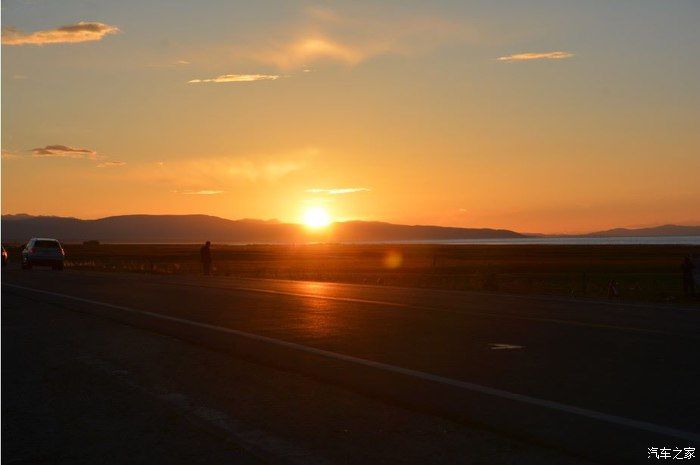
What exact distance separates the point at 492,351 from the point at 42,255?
41571mm

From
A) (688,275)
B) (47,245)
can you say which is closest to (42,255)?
(47,245)

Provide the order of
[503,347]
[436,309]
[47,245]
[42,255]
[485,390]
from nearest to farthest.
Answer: [485,390]
[503,347]
[436,309]
[42,255]
[47,245]

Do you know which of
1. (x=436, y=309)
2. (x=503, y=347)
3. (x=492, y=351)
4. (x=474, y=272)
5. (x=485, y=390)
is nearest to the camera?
(x=485, y=390)

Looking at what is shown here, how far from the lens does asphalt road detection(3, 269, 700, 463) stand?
8195mm

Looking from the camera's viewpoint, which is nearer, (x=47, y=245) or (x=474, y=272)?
(x=47, y=245)

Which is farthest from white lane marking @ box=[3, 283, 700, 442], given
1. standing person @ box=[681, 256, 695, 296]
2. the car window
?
the car window

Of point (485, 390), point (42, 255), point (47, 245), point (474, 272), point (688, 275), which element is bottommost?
point (474, 272)

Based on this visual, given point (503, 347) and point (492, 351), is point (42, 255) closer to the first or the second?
point (503, 347)

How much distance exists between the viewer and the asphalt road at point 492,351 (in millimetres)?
8195

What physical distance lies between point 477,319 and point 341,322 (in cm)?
281

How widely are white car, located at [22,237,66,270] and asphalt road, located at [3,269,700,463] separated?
81.0ft

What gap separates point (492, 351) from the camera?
512 inches

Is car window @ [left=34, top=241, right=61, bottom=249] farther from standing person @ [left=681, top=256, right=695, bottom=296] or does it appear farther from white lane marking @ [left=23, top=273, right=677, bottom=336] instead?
standing person @ [left=681, top=256, right=695, bottom=296]

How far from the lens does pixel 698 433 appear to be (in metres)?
7.56
